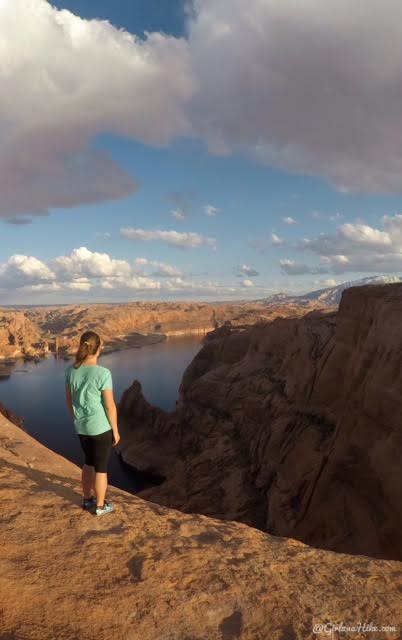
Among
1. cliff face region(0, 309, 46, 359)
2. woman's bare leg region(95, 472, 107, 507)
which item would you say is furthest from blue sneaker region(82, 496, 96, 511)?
cliff face region(0, 309, 46, 359)

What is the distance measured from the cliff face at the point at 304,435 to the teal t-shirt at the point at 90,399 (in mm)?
12554

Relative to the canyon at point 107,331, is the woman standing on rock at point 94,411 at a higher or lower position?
higher

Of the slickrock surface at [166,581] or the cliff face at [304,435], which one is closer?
the slickrock surface at [166,581]

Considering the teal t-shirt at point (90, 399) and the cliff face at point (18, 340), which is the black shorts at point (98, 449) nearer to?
the teal t-shirt at point (90, 399)

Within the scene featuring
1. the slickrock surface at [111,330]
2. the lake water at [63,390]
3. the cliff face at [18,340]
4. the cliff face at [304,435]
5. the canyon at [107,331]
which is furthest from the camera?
the slickrock surface at [111,330]

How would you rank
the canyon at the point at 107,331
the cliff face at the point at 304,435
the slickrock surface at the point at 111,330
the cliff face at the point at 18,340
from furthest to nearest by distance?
1. the slickrock surface at the point at 111,330
2. the canyon at the point at 107,331
3. the cliff face at the point at 18,340
4. the cliff face at the point at 304,435

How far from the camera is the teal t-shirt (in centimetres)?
664

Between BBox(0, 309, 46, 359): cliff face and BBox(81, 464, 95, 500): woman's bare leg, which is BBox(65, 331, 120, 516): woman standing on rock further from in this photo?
BBox(0, 309, 46, 359): cliff face

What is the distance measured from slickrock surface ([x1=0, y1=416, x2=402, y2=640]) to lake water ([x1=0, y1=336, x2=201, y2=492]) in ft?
122

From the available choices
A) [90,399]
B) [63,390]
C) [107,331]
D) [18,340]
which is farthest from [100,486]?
[107,331]

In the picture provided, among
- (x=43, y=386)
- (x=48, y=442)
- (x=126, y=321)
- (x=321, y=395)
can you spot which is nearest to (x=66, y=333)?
(x=126, y=321)

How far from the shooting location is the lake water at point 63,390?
4909 cm

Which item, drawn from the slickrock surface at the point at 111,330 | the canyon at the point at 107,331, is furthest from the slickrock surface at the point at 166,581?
the slickrock surface at the point at 111,330

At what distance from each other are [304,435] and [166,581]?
71.8 ft
